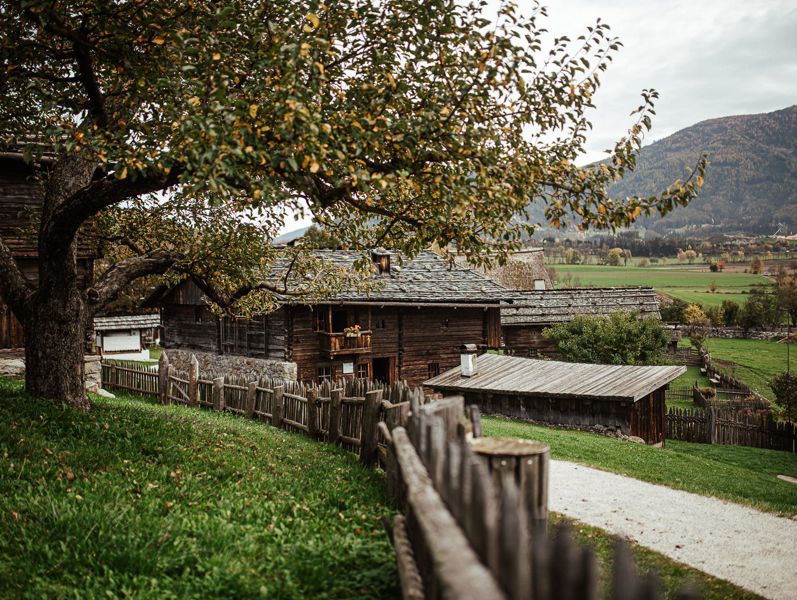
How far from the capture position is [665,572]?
7.24m

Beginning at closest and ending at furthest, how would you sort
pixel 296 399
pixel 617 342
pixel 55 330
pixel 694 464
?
pixel 55 330 → pixel 296 399 → pixel 694 464 → pixel 617 342

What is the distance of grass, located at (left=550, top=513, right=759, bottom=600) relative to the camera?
669 centimetres

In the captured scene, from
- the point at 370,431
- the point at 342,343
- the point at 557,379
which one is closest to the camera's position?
the point at 370,431

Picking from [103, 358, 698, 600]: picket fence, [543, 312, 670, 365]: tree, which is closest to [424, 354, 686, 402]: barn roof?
[543, 312, 670, 365]: tree

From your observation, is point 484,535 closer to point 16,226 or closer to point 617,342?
point 16,226

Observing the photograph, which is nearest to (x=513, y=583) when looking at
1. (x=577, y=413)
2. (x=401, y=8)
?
(x=401, y=8)

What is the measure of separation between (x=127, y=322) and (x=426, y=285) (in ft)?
99.5

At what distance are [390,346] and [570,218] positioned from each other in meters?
20.4

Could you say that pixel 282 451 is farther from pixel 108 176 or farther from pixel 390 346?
pixel 390 346

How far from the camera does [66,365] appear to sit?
10188 mm

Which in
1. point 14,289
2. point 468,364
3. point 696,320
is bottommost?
point 468,364

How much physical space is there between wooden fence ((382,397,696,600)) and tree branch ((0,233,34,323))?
7961mm

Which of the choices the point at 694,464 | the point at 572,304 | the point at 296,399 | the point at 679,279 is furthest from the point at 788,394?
the point at 679,279

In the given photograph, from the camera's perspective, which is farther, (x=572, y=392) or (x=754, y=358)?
(x=754, y=358)
